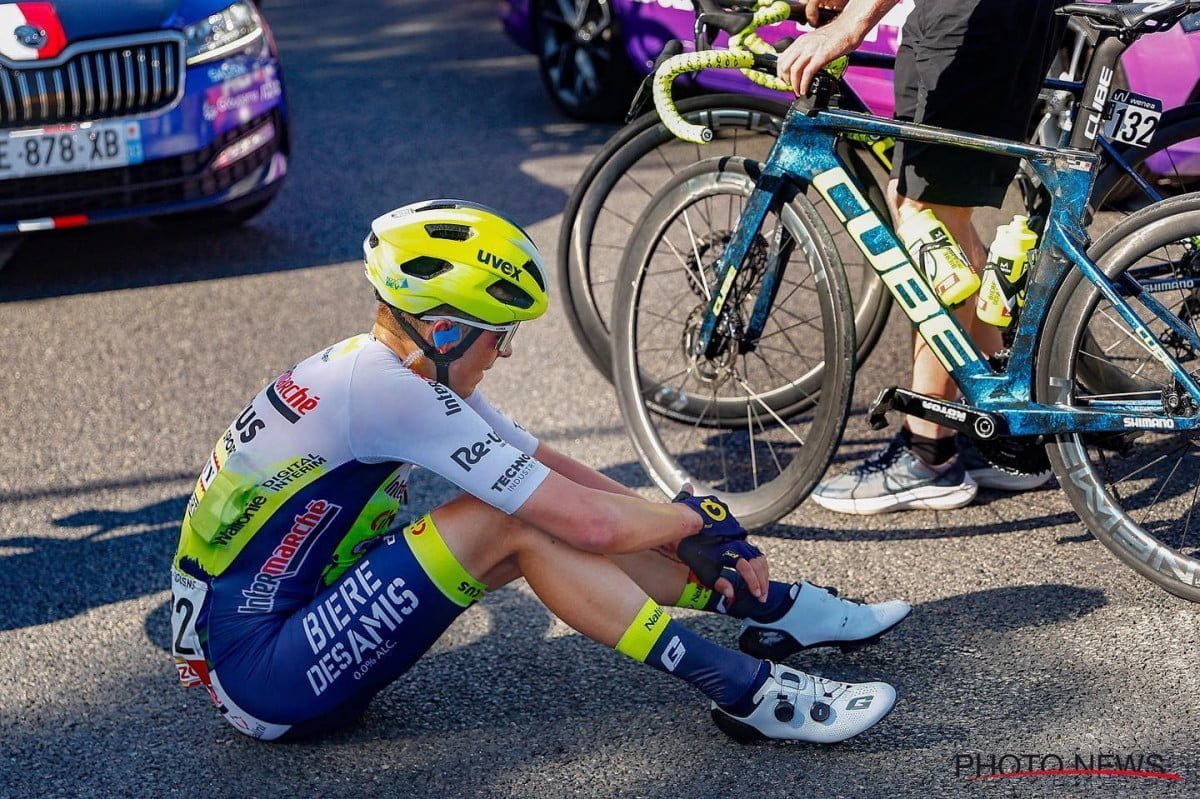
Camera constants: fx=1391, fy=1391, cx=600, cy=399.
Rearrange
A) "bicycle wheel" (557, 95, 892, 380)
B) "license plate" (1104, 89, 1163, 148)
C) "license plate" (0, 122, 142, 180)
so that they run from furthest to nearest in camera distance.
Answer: "license plate" (0, 122, 142, 180), "bicycle wheel" (557, 95, 892, 380), "license plate" (1104, 89, 1163, 148)

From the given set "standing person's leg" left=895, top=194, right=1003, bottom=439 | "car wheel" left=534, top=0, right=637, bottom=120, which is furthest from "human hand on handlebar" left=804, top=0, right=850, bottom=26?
"car wheel" left=534, top=0, right=637, bottom=120

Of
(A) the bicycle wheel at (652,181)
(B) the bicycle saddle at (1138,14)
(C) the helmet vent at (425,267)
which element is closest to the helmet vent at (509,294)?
(C) the helmet vent at (425,267)

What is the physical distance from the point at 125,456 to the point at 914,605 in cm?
261

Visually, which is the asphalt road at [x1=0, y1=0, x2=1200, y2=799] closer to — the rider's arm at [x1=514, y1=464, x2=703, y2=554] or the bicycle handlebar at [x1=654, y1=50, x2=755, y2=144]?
the rider's arm at [x1=514, y1=464, x2=703, y2=554]

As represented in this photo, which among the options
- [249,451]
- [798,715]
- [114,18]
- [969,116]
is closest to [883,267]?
[969,116]

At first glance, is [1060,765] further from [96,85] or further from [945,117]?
[96,85]

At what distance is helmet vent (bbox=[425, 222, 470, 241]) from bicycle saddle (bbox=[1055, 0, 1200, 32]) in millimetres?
1561

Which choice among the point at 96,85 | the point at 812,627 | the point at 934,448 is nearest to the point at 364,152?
the point at 96,85

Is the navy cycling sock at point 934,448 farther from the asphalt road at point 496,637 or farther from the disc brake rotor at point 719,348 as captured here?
the disc brake rotor at point 719,348

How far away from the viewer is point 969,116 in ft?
11.6

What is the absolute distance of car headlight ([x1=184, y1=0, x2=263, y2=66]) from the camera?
596 cm

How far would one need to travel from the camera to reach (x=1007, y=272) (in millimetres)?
3461

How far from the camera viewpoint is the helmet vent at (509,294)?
9.55 ft

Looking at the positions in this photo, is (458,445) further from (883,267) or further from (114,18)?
(114,18)
